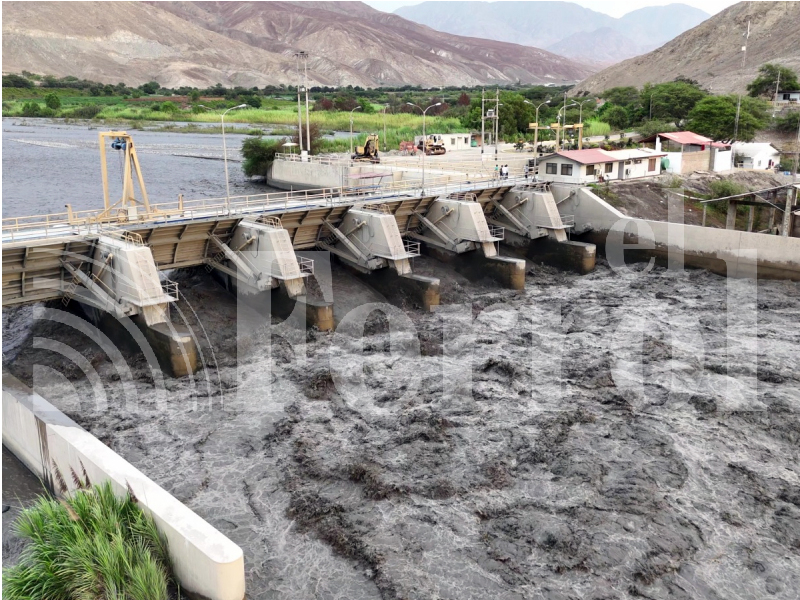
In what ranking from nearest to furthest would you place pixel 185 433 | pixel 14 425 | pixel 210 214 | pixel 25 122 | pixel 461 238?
1. pixel 14 425
2. pixel 185 433
3. pixel 210 214
4. pixel 461 238
5. pixel 25 122

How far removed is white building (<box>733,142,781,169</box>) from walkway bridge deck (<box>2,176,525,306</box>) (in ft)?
104

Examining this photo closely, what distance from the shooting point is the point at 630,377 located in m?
25.2

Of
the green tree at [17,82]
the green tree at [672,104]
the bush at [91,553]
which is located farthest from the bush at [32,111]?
the bush at [91,553]

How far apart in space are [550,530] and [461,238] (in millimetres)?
22091

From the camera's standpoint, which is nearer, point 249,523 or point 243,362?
point 249,523

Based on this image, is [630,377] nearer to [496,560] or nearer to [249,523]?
[496,560]

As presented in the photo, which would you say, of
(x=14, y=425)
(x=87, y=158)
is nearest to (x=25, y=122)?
(x=87, y=158)

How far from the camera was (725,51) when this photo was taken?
525 feet

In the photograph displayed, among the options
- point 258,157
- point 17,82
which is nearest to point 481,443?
point 258,157

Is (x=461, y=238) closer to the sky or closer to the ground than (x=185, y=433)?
closer to the sky

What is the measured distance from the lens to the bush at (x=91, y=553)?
1317 centimetres

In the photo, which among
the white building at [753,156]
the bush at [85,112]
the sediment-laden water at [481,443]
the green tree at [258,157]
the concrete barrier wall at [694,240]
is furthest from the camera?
the bush at [85,112]

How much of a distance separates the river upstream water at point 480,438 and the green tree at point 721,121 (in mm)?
37907

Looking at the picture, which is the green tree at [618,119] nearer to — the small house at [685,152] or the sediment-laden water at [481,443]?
the small house at [685,152]
